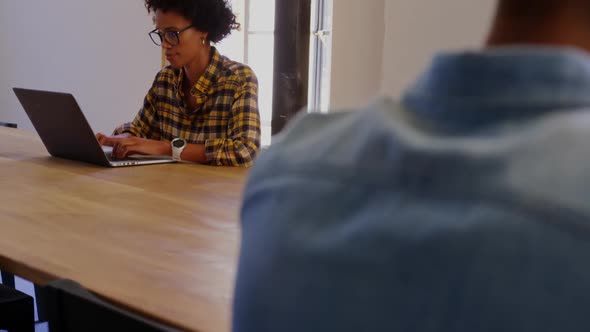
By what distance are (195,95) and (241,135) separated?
0.32 meters

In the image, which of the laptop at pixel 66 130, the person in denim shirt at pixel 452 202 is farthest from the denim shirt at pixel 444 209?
the laptop at pixel 66 130

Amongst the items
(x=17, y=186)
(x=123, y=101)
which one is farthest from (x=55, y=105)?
(x=123, y=101)

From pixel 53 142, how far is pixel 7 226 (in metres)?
0.93

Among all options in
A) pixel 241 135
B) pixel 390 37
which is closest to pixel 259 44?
pixel 390 37

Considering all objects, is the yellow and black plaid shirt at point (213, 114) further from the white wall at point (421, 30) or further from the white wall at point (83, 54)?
the white wall at point (83, 54)

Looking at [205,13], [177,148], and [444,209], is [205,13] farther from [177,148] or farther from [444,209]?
[444,209]

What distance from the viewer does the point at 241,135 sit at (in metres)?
2.37

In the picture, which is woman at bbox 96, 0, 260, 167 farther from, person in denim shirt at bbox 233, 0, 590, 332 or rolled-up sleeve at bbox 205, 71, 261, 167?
person in denim shirt at bbox 233, 0, 590, 332

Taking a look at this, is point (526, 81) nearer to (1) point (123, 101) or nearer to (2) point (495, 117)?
(2) point (495, 117)

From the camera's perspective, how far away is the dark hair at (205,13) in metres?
2.62

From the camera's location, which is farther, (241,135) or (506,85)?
(241,135)

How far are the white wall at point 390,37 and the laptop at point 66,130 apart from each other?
1177 millimetres

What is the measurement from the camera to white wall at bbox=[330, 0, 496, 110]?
2909 mm

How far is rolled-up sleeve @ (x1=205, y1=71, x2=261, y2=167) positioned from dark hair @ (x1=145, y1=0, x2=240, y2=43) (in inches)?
12.1
